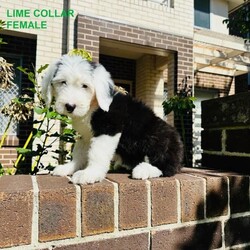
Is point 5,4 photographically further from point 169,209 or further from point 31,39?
point 169,209

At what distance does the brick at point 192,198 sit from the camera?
1302mm

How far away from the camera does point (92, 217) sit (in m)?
1.11

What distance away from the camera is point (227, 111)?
5.94 feet

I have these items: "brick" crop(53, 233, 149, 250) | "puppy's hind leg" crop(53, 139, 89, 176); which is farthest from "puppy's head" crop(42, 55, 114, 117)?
"brick" crop(53, 233, 149, 250)

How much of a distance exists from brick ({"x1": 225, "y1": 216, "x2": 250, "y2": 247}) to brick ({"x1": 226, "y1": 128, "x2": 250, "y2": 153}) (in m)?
0.42

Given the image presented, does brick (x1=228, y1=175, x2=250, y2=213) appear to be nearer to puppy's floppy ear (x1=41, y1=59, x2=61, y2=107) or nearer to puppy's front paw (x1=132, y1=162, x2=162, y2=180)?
puppy's front paw (x1=132, y1=162, x2=162, y2=180)

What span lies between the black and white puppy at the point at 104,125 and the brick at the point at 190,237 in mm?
286

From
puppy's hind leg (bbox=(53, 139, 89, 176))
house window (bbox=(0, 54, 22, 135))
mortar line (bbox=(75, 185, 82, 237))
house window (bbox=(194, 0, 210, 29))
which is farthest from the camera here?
house window (bbox=(194, 0, 210, 29))

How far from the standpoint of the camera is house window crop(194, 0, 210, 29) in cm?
1005

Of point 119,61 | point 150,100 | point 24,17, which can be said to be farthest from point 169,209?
point 119,61

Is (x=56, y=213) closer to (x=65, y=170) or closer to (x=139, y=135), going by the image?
(x=65, y=170)

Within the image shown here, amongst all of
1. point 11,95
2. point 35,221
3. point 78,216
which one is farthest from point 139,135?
point 11,95

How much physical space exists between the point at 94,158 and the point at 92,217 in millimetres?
407

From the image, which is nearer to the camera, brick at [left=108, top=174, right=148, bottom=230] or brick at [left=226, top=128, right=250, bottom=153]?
brick at [left=108, top=174, right=148, bottom=230]
